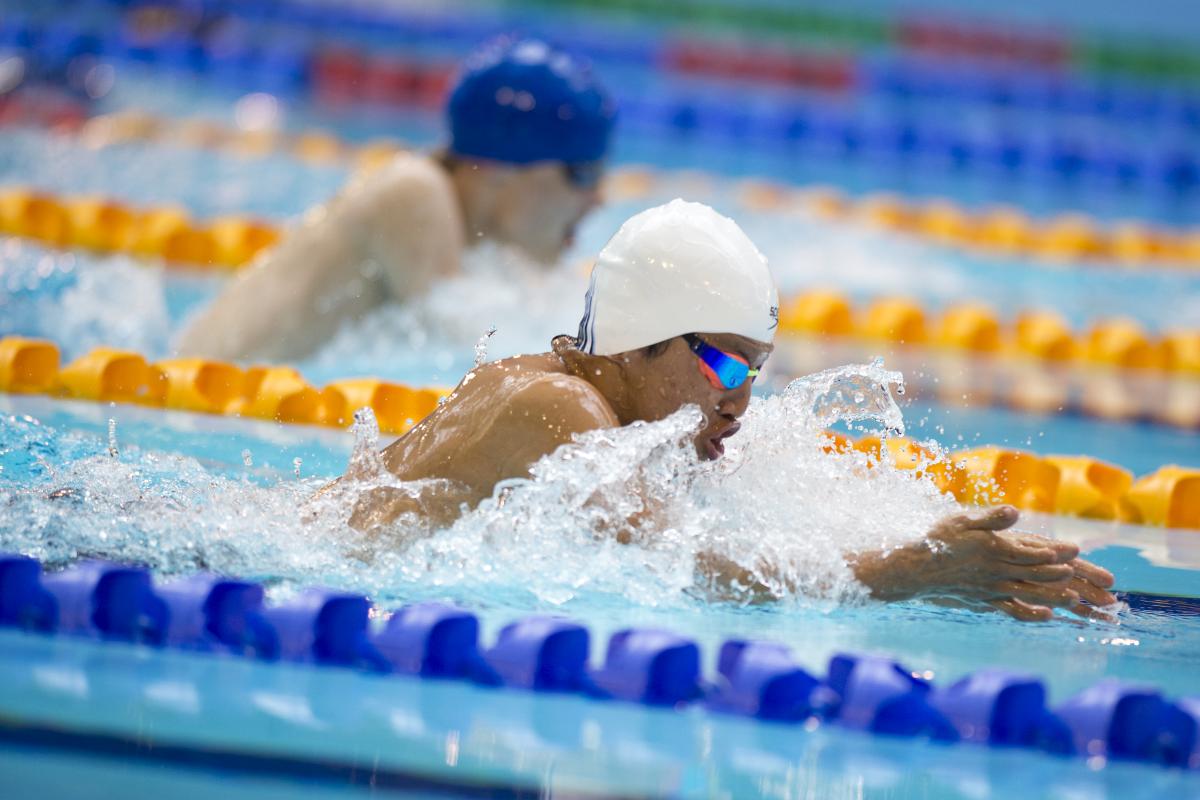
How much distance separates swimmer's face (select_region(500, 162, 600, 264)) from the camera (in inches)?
188

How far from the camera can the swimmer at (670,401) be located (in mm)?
2584

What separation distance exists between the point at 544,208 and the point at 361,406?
1.08 m

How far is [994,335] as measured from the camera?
19.0 ft

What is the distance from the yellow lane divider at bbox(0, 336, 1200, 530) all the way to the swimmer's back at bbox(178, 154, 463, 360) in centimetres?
25

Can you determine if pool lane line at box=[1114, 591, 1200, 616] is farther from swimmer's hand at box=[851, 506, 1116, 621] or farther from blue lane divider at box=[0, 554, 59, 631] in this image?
blue lane divider at box=[0, 554, 59, 631]

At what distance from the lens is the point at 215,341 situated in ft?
14.4

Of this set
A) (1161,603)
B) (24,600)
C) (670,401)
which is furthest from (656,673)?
(1161,603)

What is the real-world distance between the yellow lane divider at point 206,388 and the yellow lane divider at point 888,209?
12.3 ft

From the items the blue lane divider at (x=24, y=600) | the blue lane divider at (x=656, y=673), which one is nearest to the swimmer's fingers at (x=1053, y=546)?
the blue lane divider at (x=656, y=673)

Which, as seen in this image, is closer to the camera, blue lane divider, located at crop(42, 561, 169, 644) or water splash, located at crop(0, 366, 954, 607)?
blue lane divider, located at crop(42, 561, 169, 644)

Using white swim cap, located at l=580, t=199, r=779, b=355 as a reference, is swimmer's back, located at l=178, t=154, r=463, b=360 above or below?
above

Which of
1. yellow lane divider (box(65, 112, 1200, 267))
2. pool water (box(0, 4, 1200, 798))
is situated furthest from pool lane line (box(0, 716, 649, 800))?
yellow lane divider (box(65, 112, 1200, 267))

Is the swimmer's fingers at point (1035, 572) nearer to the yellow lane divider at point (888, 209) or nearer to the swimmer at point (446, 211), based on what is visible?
the swimmer at point (446, 211)

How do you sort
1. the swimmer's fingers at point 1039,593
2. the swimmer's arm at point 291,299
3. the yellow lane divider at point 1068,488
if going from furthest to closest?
1. the swimmer's arm at point 291,299
2. the yellow lane divider at point 1068,488
3. the swimmer's fingers at point 1039,593
